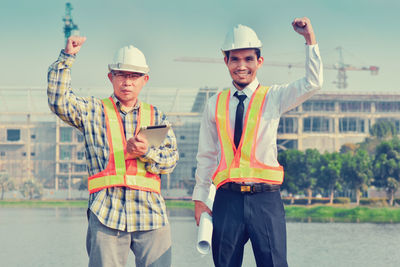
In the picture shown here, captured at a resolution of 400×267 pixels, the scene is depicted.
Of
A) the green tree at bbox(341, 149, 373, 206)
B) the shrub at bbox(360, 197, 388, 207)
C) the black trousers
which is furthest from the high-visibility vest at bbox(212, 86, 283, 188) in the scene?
the shrub at bbox(360, 197, 388, 207)

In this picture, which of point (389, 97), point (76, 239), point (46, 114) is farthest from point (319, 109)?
point (76, 239)

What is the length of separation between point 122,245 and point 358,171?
190 ft

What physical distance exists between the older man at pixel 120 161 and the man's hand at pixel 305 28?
107 cm

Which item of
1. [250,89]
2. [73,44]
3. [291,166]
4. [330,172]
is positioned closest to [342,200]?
[291,166]

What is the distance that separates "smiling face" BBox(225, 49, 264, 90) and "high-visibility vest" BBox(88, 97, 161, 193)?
686 mm

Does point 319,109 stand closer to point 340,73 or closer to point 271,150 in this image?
point 340,73

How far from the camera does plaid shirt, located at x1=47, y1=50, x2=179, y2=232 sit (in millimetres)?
4938

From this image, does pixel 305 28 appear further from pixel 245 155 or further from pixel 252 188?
pixel 252 188

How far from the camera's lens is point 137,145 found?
4.81 metres

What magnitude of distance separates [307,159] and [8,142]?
62.9 m

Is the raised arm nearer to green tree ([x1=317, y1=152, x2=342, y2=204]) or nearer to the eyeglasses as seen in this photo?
the eyeglasses

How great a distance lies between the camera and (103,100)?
525 centimetres

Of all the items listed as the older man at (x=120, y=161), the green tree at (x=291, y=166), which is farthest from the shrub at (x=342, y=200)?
the older man at (x=120, y=161)

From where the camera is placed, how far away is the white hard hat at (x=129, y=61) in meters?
5.10
